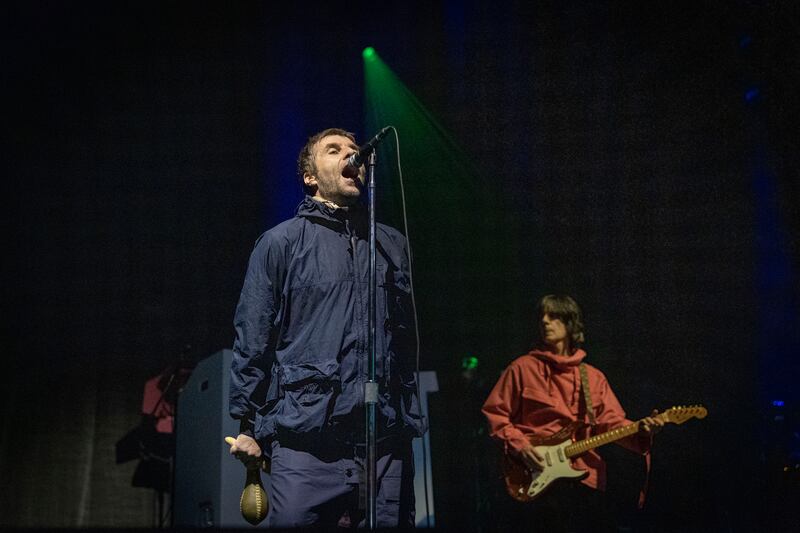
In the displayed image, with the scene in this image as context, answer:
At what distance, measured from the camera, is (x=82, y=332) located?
15.3ft

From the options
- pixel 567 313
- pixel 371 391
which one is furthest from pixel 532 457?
pixel 371 391

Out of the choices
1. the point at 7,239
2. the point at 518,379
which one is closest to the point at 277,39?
the point at 7,239

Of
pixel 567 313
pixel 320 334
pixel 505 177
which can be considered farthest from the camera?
pixel 505 177

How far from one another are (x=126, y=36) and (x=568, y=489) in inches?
135

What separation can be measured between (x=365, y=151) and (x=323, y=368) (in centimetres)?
68

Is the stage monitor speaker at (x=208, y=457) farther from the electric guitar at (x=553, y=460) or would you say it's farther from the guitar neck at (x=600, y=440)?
the guitar neck at (x=600, y=440)

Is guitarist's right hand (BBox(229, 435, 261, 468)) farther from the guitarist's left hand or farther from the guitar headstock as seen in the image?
the guitar headstock

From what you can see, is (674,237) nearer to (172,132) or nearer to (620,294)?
(620,294)

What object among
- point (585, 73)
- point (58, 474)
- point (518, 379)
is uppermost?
point (585, 73)

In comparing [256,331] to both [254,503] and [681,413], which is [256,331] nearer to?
[254,503]

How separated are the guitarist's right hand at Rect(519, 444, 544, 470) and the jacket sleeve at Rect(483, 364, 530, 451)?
84 millimetres

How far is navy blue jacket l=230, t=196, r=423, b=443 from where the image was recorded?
87.4 inches

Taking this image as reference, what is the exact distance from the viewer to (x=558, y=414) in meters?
3.46

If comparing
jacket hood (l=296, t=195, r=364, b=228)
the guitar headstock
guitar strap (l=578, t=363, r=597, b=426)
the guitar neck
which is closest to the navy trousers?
jacket hood (l=296, t=195, r=364, b=228)
